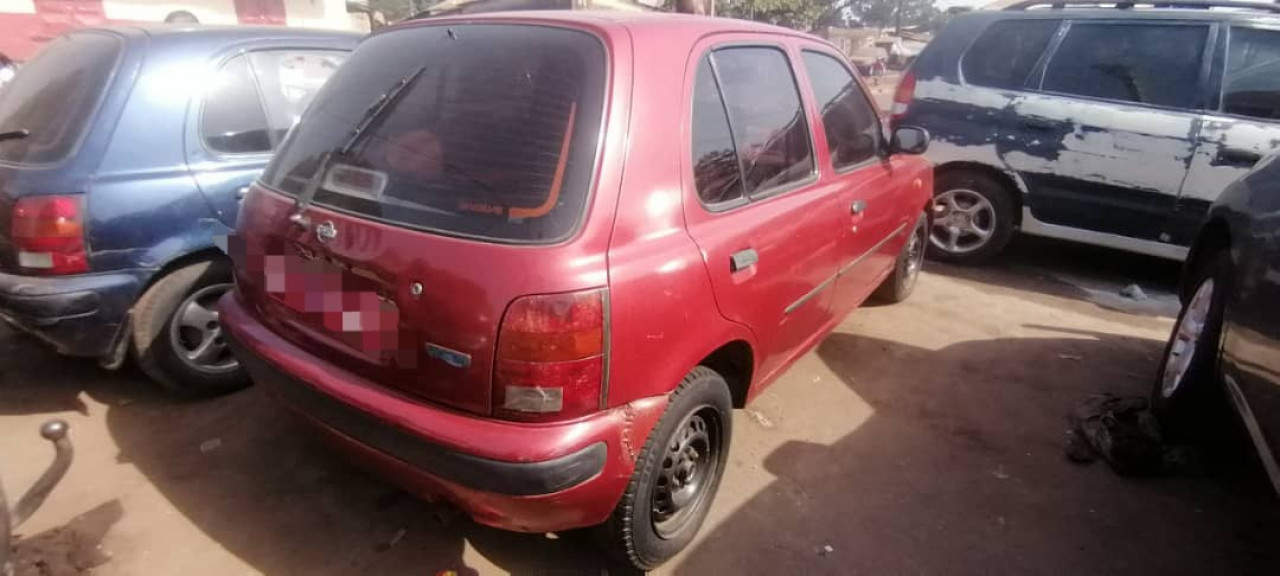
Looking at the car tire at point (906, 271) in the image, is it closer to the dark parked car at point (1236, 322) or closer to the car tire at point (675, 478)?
the dark parked car at point (1236, 322)

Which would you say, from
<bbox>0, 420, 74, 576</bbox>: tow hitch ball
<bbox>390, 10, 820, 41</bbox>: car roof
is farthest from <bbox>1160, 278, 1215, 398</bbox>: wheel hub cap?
<bbox>0, 420, 74, 576</bbox>: tow hitch ball

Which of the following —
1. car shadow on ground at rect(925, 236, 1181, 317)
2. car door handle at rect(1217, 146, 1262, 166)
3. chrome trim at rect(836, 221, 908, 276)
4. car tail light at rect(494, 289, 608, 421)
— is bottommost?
car shadow on ground at rect(925, 236, 1181, 317)

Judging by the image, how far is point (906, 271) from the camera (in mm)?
4484

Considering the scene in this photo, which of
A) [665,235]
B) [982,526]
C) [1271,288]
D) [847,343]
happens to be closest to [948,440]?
[982,526]

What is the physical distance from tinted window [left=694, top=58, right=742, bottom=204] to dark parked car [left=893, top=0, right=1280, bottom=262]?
3588 millimetres

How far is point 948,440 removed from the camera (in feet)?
10.2

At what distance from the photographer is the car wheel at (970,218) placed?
510cm

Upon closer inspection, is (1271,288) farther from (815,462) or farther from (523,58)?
(523,58)

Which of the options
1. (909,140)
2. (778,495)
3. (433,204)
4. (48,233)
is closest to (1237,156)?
(909,140)

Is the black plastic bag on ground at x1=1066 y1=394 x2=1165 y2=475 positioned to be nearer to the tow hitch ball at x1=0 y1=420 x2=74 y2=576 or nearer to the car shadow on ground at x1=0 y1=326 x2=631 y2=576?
the car shadow on ground at x1=0 y1=326 x2=631 y2=576

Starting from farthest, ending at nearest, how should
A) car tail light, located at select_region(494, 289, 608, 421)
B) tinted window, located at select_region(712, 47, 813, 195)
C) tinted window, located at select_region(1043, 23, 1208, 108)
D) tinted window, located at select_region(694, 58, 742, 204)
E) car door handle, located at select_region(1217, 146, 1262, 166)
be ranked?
tinted window, located at select_region(1043, 23, 1208, 108), car door handle, located at select_region(1217, 146, 1262, 166), tinted window, located at select_region(712, 47, 813, 195), tinted window, located at select_region(694, 58, 742, 204), car tail light, located at select_region(494, 289, 608, 421)

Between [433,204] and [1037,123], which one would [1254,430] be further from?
[1037,123]

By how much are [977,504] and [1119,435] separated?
0.87 metres

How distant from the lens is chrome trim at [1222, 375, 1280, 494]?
6.61 feet
